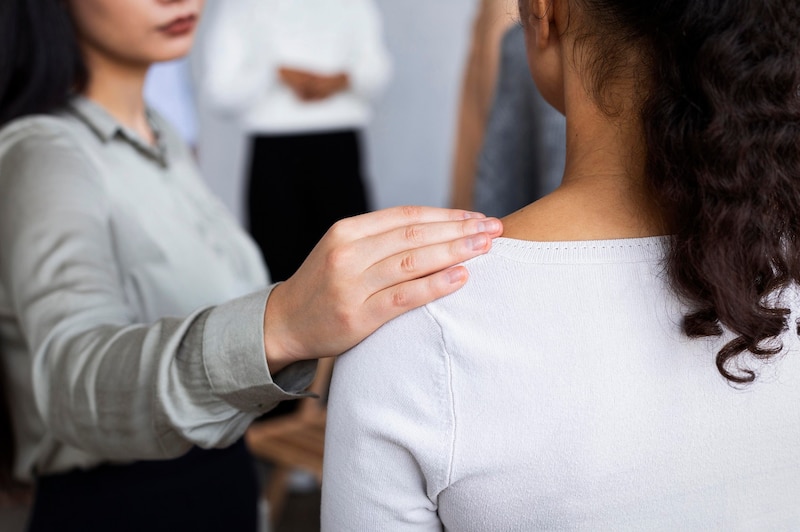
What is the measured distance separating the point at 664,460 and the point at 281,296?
379 mm

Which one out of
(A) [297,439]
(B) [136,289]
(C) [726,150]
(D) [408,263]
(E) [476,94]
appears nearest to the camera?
(C) [726,150]

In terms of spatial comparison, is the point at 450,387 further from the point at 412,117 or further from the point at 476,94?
the point at 412,117

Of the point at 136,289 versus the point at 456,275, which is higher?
the point at 456,275

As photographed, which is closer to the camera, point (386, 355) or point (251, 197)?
point (386, 355)

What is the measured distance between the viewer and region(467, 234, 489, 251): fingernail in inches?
29.7

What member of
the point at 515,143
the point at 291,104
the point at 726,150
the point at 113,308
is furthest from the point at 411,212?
the point at 291,104

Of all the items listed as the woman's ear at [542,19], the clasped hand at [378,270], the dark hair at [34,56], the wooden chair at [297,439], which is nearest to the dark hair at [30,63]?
the dark hair at [34,56]

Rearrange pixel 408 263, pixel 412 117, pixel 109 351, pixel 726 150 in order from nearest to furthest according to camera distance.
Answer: pixel 726 150, pixel 408 263, pixel 109 351, pixel 412 117

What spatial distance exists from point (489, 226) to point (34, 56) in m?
0.81

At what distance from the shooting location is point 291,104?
3.69 meters

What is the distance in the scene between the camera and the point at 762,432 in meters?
0.77

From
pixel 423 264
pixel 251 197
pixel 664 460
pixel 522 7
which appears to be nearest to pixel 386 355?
pixel 423 264

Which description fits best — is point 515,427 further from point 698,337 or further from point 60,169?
point 60,169

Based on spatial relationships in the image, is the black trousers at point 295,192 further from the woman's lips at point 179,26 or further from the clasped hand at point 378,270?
the clasped hand at point 378,270
